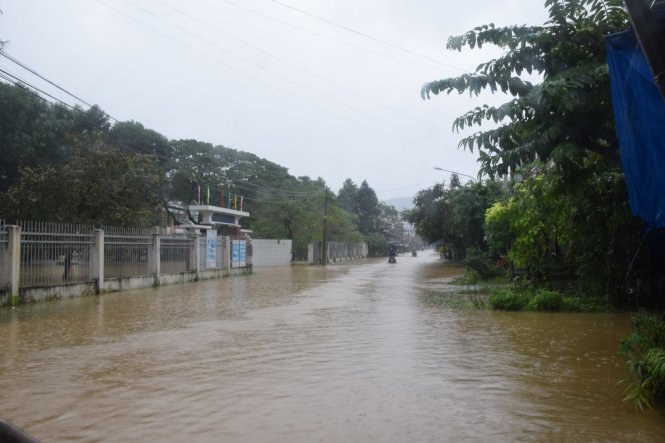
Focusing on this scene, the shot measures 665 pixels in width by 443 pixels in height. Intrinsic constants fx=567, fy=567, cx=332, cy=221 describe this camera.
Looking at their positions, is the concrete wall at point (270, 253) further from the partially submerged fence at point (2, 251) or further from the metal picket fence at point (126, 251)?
the partially submerged fence at point (2, 251)

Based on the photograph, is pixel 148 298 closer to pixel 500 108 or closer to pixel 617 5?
pixel 500 108

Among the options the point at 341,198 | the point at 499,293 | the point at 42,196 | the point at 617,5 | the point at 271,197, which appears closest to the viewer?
the point at 617,5

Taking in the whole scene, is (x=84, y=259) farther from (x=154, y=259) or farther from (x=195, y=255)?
(x=195, y=255)

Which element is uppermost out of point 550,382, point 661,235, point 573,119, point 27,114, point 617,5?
point 27,114

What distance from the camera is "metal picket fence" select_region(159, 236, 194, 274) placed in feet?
68.9

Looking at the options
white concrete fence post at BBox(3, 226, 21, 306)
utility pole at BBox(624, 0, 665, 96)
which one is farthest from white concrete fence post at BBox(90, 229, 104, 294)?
utility pole at BBox(624, 0, 665, 96)

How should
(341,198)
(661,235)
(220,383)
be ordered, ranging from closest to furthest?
(220,383), (661,235), (341,198)

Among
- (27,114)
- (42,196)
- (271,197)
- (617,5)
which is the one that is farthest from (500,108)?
(271,197)

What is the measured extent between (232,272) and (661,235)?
72.4ft

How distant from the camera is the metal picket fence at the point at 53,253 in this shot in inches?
535

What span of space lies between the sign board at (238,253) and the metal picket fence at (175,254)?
5476 mm

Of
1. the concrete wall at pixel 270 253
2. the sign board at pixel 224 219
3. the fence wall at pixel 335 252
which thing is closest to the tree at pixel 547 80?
the sign board at pixel 224 219

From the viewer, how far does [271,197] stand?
4800cm

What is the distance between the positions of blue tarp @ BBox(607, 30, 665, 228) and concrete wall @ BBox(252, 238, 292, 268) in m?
38.2
